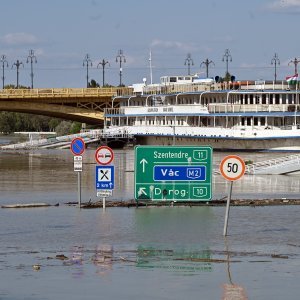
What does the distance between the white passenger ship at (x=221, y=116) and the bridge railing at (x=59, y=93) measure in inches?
393

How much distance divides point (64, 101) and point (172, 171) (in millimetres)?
96094

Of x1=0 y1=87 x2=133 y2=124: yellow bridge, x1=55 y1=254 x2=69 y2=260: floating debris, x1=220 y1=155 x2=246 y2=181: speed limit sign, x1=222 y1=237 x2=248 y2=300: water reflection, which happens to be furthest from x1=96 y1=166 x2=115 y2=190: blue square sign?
x1=0 y1=87 x2=133 y2=124: yellow bridge

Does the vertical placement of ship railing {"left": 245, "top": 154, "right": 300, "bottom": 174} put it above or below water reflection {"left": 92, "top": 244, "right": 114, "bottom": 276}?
above

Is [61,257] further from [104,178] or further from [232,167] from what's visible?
[104,178]

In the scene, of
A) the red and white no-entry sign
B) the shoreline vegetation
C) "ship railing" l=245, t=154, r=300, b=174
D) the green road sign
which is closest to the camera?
the red and white no-entry sign

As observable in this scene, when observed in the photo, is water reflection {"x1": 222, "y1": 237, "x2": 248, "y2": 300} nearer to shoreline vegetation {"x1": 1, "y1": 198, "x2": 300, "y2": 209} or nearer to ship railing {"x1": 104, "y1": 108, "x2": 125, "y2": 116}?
shoreline vegetation {"x1": 1, "y1": 198, "x2": 300, "y2": 209}

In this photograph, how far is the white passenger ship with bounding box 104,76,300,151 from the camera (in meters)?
94.2

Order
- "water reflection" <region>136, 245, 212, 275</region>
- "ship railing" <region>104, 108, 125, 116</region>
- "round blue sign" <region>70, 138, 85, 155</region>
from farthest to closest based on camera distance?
1. "ship railing" <region>104, 108, 125, 116</region>
2. "round blue sign" <region>70, 138, 85, 155</region>
3. "water reflection" <region>136, 245, 212, 275</region>

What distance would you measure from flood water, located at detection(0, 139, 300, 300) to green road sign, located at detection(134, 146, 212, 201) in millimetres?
502

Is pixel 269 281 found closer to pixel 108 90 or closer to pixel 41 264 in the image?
pixel 41 264

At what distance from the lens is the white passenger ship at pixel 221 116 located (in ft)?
309

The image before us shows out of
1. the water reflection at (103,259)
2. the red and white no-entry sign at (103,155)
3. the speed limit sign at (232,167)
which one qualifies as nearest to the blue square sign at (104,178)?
the red and white no-entry sign at (103,155)

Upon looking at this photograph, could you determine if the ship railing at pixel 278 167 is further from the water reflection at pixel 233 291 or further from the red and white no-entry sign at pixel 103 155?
the water reflection at pixel 233 291

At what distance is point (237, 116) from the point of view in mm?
98250
